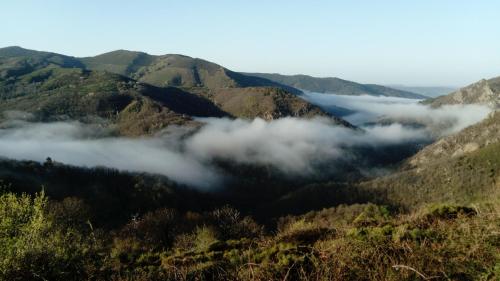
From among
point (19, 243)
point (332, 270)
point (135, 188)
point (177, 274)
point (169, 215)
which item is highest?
point (332, 270)

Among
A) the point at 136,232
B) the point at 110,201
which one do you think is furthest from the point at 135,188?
the point at 136,232

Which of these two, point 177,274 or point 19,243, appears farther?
point 19,243

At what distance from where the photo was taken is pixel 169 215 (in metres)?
104

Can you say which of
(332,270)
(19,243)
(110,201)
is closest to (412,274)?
(332,270)

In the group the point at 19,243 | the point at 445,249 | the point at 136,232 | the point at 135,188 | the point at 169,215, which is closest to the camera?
the point at 445,249

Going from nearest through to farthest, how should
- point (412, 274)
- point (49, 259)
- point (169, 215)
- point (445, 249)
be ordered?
point (412, 274) < point (445, 249) < point (49, 259) < point (169, 215)

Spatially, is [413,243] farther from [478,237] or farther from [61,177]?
[61,177]

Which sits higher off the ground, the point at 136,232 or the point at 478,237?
the point at 478,237

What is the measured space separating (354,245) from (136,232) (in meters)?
82.3

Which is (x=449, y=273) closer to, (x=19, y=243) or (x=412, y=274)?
(x=412, y=274)

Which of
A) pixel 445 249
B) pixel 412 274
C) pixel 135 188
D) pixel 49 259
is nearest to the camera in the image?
pixel 412 274

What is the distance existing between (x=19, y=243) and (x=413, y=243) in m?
13.0

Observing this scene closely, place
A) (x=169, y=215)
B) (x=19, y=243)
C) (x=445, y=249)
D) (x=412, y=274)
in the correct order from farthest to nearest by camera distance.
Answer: (x=169, y=215) < (x=19, y=243) < (x=445, y=249) < (x=412, y=274)

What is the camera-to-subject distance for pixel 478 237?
8828mm
